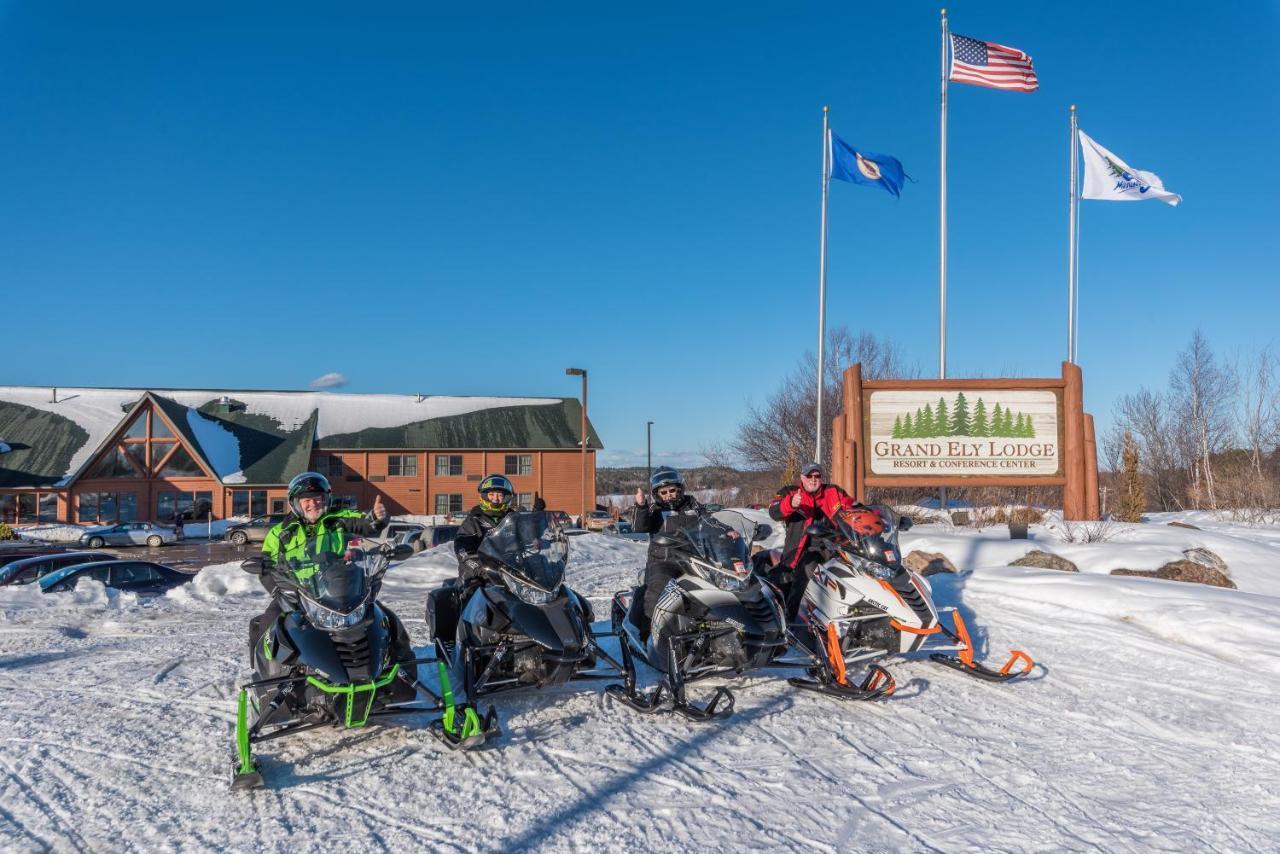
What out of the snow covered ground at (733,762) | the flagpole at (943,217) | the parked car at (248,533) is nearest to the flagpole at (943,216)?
the flagpole at (943,217)

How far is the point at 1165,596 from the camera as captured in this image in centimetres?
855

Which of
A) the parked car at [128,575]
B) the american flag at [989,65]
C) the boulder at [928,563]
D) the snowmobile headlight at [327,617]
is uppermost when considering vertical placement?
the american flag at [989,65]

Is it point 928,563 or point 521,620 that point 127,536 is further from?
point 521,620

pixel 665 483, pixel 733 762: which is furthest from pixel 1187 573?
pixel 733 762

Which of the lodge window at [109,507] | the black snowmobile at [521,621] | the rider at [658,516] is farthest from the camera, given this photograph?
the lodge window at [109,507]

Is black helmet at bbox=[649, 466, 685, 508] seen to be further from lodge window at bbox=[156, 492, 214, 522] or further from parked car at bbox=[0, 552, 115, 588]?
lodge window at bbox=[156, 492, 214, 522]

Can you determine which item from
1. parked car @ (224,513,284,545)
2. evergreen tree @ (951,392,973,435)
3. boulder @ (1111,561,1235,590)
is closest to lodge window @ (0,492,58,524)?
parked car @ (224,513,284,545)

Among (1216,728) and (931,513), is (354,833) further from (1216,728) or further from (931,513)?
(931,513)

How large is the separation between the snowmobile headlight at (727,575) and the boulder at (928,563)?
5.66 m

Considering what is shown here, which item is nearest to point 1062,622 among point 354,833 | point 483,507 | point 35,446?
point 483,507

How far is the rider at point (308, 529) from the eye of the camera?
5281 mm

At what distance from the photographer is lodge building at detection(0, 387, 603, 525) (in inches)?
1458

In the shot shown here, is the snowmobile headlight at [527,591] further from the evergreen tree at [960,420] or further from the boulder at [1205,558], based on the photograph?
the evergreen tree at [960,420]

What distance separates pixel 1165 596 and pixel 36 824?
9.36m
